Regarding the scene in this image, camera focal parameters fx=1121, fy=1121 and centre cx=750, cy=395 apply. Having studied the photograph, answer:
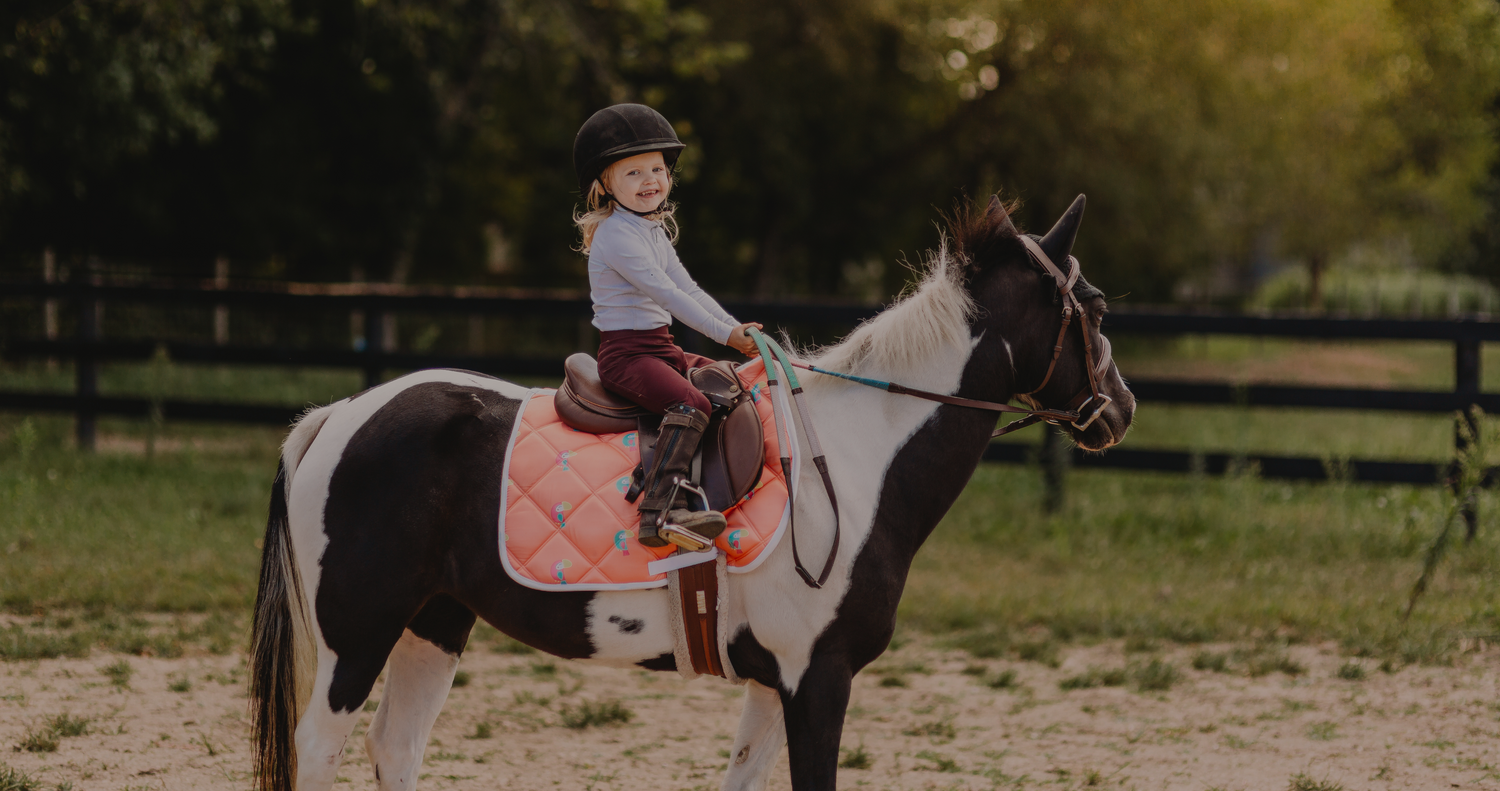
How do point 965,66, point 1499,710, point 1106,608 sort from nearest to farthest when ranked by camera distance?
point 1499,710 < point 1106,608 < point 965,66

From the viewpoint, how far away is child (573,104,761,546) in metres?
2.84

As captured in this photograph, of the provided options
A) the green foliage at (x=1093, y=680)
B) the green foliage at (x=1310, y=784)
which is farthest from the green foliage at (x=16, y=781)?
the green foliage at (x=1310, y=784)

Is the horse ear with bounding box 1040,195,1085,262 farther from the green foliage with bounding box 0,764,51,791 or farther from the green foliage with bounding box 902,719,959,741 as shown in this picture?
the green foliage with bounding box 0,764,51,791

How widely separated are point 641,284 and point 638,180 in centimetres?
28

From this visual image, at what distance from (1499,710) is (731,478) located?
12.0 ft

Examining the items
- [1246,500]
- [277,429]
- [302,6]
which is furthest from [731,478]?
[302,6]

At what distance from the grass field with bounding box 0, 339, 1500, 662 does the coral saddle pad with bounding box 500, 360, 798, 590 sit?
290cm

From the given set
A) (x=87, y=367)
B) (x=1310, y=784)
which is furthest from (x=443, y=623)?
(x=87, y=367)

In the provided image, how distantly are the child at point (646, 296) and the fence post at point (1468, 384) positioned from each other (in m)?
5.51

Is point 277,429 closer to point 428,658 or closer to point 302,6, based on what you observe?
point 302,6

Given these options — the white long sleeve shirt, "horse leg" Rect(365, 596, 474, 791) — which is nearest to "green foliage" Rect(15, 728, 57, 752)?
"horse leg" Rect(365, 596, 474, 791)

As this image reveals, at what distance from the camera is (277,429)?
11.1 meters

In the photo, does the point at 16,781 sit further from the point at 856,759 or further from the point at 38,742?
the point at 856,759

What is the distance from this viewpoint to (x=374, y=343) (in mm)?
8508
